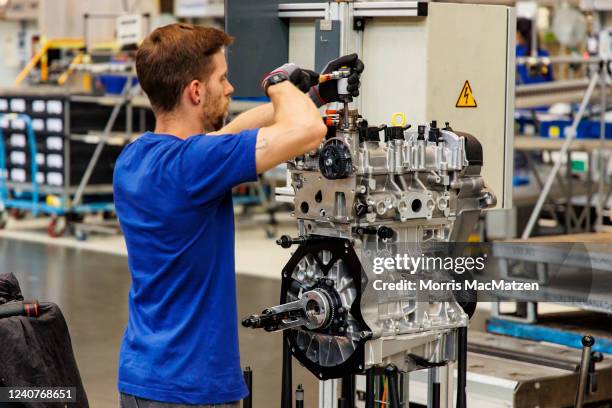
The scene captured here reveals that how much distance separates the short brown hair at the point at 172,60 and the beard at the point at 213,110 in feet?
0.20

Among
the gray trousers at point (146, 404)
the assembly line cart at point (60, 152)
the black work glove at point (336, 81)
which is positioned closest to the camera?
the gray trousers at point (146, 404)

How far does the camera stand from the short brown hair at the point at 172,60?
8.59ft

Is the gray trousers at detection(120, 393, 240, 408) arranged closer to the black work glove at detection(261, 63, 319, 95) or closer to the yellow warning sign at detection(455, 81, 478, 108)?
the black work glove at detection(261, 63, 319, 95)

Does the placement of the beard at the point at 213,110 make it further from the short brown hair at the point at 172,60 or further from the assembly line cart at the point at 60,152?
the assembly line cart at the point at 60,152

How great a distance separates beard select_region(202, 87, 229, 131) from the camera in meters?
2.69

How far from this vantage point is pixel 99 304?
7.64 m

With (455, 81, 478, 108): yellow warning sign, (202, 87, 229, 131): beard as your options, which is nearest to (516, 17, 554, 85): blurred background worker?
(455, 81, 478, 108): yellow warning sign

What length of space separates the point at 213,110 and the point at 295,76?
0.70 ft

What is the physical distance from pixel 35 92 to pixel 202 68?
8.98 meters

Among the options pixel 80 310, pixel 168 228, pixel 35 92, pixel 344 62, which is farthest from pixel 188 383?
pixel 35 92

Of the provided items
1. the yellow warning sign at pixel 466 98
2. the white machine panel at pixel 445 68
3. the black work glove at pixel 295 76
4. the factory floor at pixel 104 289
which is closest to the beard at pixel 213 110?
the black work glove at pixel 295 76

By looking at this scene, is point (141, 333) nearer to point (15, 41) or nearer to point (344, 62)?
point (344, 62)

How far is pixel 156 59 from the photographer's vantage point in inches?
103

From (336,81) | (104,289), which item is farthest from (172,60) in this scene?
(104,289)
